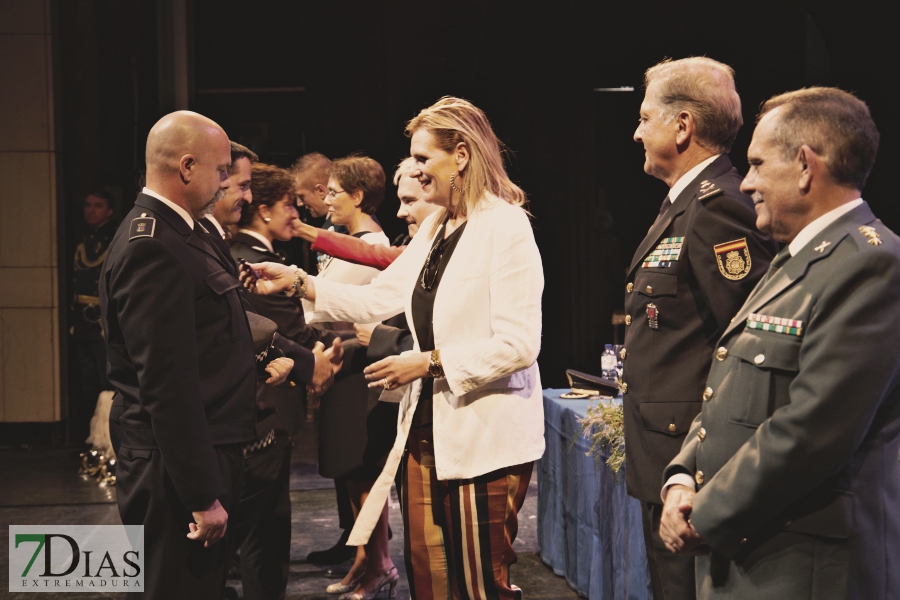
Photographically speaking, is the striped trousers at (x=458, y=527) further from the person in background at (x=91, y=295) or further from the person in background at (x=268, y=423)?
the person in background at (x=91, y=295)

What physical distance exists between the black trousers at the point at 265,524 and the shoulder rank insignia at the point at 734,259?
5.99 ft

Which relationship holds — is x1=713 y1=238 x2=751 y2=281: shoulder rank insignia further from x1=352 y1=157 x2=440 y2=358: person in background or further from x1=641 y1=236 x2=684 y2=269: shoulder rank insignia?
x1=352 y1=157 x2=440 y2=358: person in background

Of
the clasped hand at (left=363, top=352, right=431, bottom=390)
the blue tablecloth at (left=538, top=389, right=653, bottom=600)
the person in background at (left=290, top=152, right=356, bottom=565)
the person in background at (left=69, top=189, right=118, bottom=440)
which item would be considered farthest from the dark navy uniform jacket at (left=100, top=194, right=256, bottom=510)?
the person in background at (left=69, top=189, right=118, bottom=440)

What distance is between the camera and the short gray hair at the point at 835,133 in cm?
141

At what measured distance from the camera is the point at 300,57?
24.3 feet

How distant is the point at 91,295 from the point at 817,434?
20.1ft

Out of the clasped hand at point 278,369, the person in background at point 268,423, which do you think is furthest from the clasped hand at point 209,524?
the person in background at point 268,423

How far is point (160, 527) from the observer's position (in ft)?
6.29

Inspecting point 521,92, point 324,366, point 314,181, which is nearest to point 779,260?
point 324,366

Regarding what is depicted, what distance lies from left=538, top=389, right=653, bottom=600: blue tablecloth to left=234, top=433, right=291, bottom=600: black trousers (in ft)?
3.80

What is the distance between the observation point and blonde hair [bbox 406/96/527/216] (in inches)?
91.7

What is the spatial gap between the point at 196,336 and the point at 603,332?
4950 millimetres

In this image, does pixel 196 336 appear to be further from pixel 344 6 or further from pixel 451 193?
pixel 344 6

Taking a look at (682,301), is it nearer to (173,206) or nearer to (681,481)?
(681,481)
